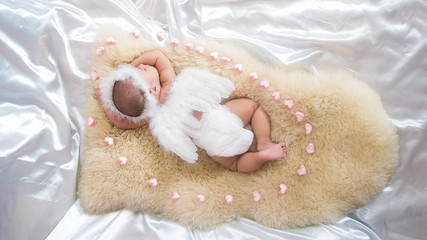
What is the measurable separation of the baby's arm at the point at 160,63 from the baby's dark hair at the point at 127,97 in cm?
14

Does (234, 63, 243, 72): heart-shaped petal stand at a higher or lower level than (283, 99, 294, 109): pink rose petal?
higher

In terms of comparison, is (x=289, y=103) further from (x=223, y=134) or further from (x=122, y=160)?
(x=122, y=160)

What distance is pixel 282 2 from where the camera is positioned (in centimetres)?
142

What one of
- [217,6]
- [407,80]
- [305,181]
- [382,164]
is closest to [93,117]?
[217,6]


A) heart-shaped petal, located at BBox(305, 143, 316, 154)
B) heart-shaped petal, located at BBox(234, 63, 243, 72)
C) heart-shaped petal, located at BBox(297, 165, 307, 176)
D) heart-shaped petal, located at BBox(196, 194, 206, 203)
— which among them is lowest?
heart-shaped petal, located at BBox(196, 194, 206, 203)

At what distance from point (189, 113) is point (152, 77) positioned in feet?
0.63

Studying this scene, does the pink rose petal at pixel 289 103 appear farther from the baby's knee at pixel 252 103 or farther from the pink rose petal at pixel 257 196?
the pink rose petal at pixel 257 196

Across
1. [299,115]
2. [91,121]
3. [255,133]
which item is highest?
[299,115]

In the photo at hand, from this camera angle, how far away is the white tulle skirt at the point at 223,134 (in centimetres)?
122

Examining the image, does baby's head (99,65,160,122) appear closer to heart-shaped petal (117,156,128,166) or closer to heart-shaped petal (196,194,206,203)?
heart-shaped petal (117,156,128,166)

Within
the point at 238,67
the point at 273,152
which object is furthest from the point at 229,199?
the point at 238,67

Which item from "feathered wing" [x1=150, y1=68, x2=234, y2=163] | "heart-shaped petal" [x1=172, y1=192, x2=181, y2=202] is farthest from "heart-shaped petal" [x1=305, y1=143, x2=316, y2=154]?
"heart-shaped petal" [x1=172, y1=192, x2=181, y2=202]

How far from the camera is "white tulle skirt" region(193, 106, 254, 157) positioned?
4.00 feet

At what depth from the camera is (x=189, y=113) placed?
1234 millimetres
